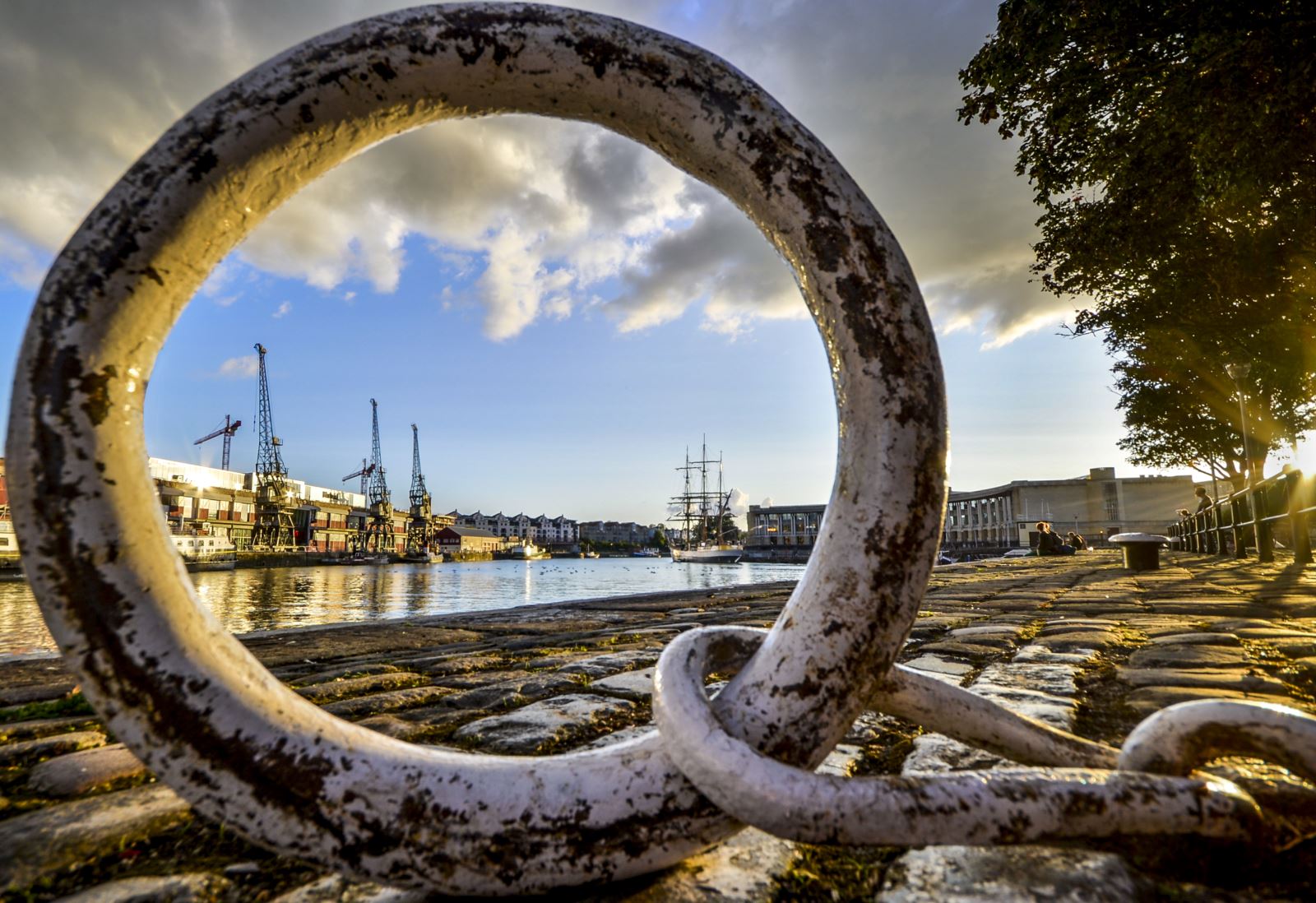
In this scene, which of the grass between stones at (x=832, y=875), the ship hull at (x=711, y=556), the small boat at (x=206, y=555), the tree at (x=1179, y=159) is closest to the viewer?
the grass between stones at (x=832, y=875)

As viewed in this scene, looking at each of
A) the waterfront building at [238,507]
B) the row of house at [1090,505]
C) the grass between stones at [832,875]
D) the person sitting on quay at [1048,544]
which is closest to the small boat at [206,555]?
the waterfront building at [238,507]

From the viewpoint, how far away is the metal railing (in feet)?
23.7

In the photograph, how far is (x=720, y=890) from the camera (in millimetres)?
981

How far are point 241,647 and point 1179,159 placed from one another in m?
10.7

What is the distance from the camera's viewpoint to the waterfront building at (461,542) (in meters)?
103

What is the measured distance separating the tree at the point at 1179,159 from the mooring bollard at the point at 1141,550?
4277mm

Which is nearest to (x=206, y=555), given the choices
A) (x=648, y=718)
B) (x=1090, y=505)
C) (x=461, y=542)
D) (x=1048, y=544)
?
(x=461, y=542)

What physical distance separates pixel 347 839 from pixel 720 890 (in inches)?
21.3

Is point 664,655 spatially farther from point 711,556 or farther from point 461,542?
point 461,542

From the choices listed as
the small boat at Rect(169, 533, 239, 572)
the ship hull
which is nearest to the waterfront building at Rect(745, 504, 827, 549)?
the ship hull

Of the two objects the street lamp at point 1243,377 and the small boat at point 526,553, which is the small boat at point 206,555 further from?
the street lamp at point 1243,377

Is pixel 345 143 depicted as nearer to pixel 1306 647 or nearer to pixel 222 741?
pixel 222 741

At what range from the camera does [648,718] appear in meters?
2.03

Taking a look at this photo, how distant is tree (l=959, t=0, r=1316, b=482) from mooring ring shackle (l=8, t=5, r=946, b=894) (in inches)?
290
